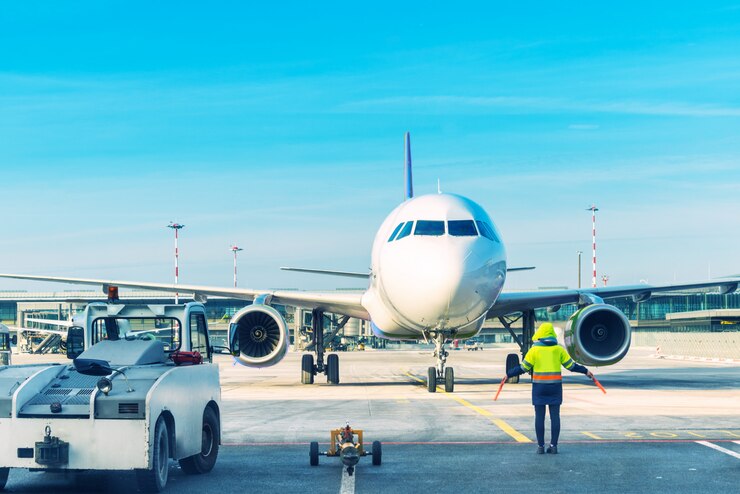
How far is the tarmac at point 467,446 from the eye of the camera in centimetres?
927

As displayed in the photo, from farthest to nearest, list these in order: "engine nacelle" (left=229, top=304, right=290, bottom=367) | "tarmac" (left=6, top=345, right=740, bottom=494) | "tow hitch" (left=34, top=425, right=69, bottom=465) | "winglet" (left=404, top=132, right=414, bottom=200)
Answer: "winglet" (left=404, top=132, right=414, bottom=200), "engine nacelle" (left=229, top=304, right=290, bottom=367), "tarmac" (left=6, top=345, right=740, bottom=494), "tow hitch" (left=34, top=425, right=69, bottom=465)

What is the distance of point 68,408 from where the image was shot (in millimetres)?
8328

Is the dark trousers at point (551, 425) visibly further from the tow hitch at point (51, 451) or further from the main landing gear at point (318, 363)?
the main landing gear at point (318, 363)

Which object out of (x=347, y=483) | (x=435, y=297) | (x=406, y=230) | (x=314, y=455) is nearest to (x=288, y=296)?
(x=406, y=230)

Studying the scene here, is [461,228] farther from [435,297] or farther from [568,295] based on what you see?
[568,295]

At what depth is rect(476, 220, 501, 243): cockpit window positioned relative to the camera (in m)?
19.9

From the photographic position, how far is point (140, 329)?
10.7 meters

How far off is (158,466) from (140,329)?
2.54m

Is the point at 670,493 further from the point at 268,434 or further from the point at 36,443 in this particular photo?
the point at 268,434

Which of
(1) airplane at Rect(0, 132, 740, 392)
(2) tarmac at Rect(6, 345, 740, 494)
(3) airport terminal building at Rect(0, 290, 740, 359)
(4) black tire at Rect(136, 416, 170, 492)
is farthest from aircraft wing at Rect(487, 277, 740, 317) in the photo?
(3) airport terminal building at Rect(0, 290, 740, 359)

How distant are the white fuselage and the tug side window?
27.7ft

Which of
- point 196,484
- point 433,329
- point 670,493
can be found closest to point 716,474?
point 670,493

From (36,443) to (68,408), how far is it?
39cm

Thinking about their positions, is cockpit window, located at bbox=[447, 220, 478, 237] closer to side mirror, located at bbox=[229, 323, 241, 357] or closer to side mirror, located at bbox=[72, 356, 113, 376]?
side mirror, located at bbox=[229, 323, 241, 357]
